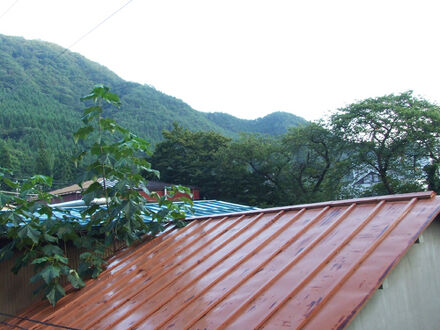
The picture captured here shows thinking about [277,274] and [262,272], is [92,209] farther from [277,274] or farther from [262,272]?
[277,274]

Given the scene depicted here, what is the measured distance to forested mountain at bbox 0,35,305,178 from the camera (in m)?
47.8

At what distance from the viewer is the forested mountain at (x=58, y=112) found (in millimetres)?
47781

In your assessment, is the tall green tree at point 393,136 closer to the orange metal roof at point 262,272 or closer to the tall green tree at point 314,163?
the tall green tree at point 314,163

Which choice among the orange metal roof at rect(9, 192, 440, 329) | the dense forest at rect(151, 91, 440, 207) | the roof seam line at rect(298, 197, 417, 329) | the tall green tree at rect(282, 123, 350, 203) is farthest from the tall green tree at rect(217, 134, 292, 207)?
the roof seam line at rect(298, 197, 417, 329)

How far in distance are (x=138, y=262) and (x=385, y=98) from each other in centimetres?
2545

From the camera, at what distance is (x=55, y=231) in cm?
555

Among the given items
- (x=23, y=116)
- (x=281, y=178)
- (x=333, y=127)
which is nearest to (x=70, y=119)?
(x=23, y=116)

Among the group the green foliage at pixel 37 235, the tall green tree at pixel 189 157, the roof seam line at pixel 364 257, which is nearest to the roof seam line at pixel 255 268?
the roof seam line at pixel 364 257

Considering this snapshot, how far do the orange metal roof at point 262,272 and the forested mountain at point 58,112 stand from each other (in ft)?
127

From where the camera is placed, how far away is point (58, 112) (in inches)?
2522

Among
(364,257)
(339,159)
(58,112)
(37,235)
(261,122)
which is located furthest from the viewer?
(261,122)

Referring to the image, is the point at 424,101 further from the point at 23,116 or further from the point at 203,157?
the point at 23,116

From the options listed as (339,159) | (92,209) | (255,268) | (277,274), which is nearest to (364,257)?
(277,274)

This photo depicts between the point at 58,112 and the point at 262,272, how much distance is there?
6668cm
